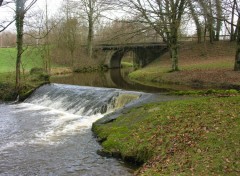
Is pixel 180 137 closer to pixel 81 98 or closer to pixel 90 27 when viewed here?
pixel 81 98

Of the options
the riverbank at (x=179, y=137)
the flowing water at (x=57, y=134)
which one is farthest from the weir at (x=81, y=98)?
the riverbank at (x=179, y=137)

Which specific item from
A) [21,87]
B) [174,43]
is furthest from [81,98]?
[174,43]

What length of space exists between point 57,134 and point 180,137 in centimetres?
572

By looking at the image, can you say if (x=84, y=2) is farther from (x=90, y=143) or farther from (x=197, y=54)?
(x=90, y=143)

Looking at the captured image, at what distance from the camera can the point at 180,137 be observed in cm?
862

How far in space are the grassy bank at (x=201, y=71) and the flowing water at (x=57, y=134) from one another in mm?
8420

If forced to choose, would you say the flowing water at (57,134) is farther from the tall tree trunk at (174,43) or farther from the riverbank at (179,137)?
the tall tree trunk at (174,43)

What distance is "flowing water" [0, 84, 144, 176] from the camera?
8.73 metres

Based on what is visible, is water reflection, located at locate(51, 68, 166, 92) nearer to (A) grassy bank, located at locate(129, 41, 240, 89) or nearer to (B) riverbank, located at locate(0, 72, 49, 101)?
(A) grassy bank, located at locate(129, 41, 240, 89)

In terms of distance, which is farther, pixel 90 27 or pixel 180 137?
pixel 90 27

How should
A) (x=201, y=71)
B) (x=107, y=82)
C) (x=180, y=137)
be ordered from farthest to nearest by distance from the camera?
(x=107, y=82), (x=201, y=71), (x=180, y=137)

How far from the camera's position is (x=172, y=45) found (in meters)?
25.1

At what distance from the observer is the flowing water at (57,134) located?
28.7 feet

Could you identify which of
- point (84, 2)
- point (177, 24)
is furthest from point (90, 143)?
point (84, 2)
